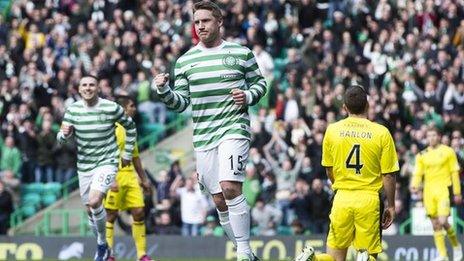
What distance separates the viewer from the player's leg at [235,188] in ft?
54.1

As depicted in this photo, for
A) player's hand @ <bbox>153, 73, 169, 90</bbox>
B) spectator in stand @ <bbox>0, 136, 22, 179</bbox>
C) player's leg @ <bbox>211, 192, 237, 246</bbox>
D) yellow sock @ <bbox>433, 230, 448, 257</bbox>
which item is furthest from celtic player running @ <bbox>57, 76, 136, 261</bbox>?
spectator in stand @ <bbox>0, 136, 22, 179</bbox>

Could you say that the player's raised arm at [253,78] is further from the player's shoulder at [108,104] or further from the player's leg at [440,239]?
the player's leg at [440,239]

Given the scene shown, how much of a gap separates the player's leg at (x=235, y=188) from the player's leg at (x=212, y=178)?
0.19 metres

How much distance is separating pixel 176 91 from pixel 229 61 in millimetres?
695

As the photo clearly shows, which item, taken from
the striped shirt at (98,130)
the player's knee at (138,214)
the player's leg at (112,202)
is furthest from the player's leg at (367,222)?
the player's leg at (112,202)

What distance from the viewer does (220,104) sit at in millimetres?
16625

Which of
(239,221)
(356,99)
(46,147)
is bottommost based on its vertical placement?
(239,221)

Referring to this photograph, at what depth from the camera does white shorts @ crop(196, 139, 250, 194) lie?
54.2 feet

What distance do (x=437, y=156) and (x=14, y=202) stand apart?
35.6 ft

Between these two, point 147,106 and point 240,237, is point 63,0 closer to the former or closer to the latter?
point 147,106

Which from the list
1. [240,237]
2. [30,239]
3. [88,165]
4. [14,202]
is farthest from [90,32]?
[240,237]

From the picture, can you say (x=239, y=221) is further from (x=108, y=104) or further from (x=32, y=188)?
(x=32, y=188)

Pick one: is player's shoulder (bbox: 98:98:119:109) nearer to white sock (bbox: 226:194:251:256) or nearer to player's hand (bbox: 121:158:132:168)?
player's hand (bbox: 121:158:132:168)

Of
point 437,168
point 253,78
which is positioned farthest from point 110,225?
point 437,168
